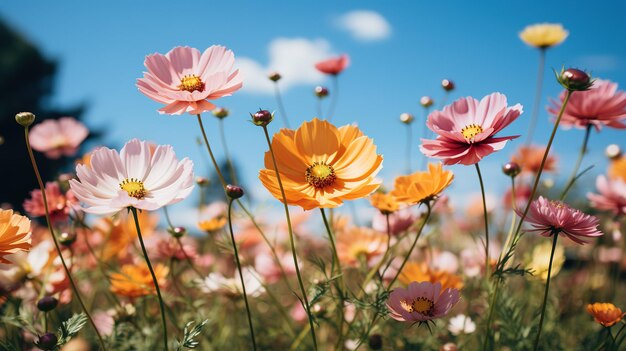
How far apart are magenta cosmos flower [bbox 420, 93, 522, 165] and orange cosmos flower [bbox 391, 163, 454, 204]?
66 mm

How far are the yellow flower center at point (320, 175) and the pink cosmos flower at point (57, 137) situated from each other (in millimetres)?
953

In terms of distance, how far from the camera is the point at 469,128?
0.84 metres

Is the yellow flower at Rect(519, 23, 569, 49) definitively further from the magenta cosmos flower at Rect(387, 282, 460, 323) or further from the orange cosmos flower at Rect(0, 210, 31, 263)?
the orange cosmos flower at Rect(0, 210, 31, 263)

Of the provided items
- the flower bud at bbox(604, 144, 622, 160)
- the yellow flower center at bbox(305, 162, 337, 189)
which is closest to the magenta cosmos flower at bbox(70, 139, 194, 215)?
the yellow flower center at bbox(305, 162, 337, 189)

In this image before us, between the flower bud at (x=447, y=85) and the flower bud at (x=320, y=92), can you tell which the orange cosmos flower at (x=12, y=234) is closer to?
the flower bud at (x=320, y=92)

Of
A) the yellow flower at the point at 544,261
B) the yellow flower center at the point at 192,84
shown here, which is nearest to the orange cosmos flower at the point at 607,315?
the yellow flower at the point at 544,261

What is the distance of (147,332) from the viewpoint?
3.70 ft

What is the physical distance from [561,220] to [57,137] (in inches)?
58.5

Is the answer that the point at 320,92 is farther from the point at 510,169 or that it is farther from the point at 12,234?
the point at 12,234

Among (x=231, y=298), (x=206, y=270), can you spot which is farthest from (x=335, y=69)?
(x=206, y=270)

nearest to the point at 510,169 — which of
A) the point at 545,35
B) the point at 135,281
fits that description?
the point at 545,35

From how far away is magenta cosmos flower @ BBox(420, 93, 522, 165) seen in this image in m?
0.77

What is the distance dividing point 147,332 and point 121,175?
1.54 feet

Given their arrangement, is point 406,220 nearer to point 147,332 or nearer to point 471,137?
point 471,137
